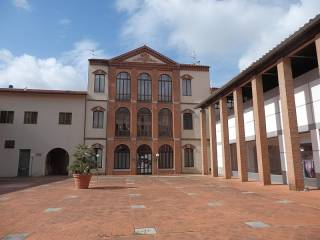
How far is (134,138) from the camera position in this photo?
3184 cm

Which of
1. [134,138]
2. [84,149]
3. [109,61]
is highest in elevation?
[109,61]

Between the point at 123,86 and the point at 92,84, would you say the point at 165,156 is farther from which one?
the point at 92,84

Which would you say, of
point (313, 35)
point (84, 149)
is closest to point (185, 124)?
point (84, 149)

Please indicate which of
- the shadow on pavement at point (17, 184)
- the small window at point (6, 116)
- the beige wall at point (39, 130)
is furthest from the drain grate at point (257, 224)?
the small window at point (6, 116)

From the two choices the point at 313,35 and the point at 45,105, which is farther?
the point at 45,105

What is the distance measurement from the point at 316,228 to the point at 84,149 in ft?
43.1

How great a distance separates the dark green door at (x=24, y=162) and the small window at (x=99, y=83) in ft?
32.8

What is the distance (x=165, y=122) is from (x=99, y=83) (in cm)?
900

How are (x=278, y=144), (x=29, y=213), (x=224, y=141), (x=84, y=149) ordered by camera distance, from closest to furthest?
(x=29, y=213)
(x=84, y=149)
(x=278, y=144)
(x=224, y=141)

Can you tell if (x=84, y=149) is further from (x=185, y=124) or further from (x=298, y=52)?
(x=185, y=124)

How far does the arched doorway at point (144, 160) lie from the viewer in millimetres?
31997

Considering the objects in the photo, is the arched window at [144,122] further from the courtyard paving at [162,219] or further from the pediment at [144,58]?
the courtyard paving at [162,219]

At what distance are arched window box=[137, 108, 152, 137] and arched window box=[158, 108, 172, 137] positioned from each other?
1.31m

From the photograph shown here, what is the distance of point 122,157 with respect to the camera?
104ft
